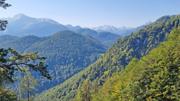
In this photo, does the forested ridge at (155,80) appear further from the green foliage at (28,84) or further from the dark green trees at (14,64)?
the dark green trees at (14,64)

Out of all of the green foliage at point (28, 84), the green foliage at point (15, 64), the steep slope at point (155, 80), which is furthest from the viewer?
the steep slope at point (155, 80)

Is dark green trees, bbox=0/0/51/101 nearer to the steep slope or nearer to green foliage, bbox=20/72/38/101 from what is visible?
green foliage, bbox=20/72/38/101

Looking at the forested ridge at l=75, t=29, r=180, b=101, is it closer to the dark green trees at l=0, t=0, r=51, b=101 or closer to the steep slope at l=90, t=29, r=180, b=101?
the steep slope at l=90, t=29, r=180, b=101

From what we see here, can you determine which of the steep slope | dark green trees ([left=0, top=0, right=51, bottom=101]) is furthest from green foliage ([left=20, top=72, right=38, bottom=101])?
dark green trees ([left=0, top=0, right=51, bottom=101])

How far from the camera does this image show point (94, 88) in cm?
12600

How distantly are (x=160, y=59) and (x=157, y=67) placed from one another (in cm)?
218

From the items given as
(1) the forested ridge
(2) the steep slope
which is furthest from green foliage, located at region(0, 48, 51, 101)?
(1) the forested ridge

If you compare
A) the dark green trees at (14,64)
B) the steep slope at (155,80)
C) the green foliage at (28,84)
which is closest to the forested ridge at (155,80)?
the steep slope at (155,80)

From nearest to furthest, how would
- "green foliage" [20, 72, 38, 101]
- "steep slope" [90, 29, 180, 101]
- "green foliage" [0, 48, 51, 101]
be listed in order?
1. "green foliage" [0, 48, 51, 101]
2. "green foliage" [20, 72, 38, 101]
3. "steep slope" [90, 29, 180, 101]

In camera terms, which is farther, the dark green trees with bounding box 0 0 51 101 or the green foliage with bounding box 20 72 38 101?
the green foliage with bounding box 20 72 38 101

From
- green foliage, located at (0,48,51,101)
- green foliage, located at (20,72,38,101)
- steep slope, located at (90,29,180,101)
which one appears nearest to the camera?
green foliage, located at (0,48,51,101)

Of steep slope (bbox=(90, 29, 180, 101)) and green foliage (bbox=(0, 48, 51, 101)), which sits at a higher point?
green foliage (bbox=(0, 48, 51, 101))

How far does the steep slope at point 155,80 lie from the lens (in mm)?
91938

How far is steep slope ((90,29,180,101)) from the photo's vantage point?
91.9m
